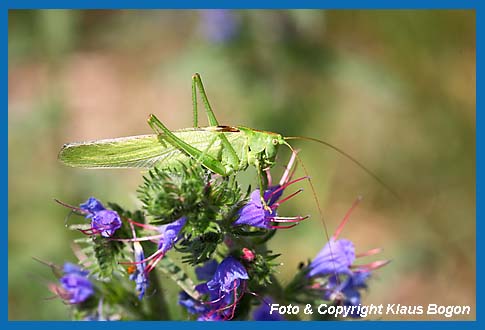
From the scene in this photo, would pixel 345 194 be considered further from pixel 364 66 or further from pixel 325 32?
pixel 325 32

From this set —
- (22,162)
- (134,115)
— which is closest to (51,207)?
(22,162)

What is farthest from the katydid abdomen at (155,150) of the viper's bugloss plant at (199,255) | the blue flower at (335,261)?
the blue flower at (335,261)

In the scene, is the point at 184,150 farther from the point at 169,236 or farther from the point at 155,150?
the point at 169,236

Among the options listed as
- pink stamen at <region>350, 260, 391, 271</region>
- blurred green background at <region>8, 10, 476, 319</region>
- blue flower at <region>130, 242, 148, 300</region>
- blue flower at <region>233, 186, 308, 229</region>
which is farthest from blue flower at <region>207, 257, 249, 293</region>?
blurred green background at <region>8, 10, 476, 319</region>

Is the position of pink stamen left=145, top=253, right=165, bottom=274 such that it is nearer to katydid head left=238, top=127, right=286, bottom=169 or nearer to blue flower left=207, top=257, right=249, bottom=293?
blue flower left=207, top=257, right=249, bottom=293

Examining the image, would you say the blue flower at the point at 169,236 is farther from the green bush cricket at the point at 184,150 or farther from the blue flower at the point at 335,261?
the blue flower at the point at 335,261
